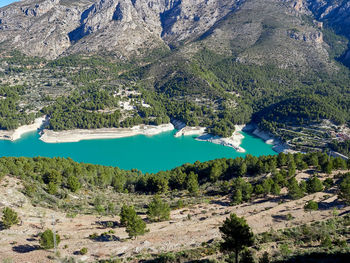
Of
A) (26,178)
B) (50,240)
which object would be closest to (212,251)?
(50,240)

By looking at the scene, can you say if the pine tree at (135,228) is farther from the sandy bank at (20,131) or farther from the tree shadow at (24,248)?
the sandy bank at (20,131)

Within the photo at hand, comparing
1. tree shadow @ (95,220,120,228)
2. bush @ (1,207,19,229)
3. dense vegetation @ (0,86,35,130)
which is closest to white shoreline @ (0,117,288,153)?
dense vegetation @ (0,86,35,130)

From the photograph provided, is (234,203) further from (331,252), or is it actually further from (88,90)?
(88,90)

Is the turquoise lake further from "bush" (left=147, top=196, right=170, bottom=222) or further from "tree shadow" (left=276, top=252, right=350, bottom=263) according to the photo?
"tree shadow" (left=276, top=252, right=350, bottom=263)

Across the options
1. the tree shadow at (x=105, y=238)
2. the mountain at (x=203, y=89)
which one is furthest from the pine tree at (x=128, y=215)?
the mountain at (x=203, y=89)

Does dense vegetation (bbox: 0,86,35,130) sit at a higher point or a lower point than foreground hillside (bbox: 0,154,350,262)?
higher

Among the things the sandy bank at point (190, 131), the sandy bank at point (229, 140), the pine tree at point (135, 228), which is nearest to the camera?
the pine tree at point (135, 228)
